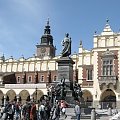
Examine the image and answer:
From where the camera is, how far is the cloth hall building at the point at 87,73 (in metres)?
52.2

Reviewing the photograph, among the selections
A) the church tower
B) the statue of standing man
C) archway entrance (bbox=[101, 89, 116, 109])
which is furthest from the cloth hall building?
the statue of standing man

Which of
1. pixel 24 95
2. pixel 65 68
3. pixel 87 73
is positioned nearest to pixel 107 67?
pixel 87 73

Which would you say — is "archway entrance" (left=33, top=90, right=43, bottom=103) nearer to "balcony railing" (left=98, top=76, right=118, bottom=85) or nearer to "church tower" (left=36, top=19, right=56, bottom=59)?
"balcony railing" (left=98, top=76, right=118, bottom=85)

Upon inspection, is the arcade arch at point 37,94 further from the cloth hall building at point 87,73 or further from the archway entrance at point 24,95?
the archway entrance at point 24,95

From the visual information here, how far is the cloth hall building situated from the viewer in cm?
5219

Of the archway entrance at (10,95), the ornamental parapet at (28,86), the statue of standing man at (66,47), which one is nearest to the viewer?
the statue of standing man at (66,47)

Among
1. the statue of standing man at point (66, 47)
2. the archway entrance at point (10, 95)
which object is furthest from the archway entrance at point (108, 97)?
the statue of standing man at point (66, 47)

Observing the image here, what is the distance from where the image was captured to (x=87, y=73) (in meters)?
56.3

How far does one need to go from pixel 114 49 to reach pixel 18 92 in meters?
20.4

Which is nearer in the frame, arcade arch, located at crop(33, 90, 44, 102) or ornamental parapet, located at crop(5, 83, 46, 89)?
arcade arch, located at crop(33, 90, 44, 102)

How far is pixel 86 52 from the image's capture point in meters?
57.3

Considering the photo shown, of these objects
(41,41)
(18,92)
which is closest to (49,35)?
(41,41)

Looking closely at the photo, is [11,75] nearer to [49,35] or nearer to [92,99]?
[92,99]

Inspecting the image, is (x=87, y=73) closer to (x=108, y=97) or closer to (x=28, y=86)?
(x=108, y=97)
